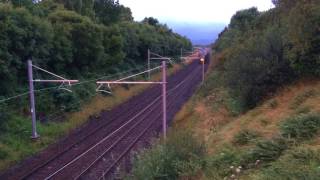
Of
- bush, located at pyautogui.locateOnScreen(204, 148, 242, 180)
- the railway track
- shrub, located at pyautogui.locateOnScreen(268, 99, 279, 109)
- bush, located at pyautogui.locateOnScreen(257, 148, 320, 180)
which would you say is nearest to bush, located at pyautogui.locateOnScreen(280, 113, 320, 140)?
bush, located at pyautogui.locateOnScreen(204, 148, 242, 180)

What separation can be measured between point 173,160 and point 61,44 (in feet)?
91.1

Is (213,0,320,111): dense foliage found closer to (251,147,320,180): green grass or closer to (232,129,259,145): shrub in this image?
(232,129,259,145): shrub

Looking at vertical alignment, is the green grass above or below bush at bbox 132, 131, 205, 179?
above

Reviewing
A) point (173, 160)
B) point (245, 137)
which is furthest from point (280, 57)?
point (173, 160)

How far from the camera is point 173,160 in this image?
1532 centimetres

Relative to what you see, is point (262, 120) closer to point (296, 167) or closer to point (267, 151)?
point (267, 151)

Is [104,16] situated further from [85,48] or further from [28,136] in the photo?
[28,136]

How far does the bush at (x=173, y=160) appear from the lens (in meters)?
14.9

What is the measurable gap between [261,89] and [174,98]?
83.0ft

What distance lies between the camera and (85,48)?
45.4 metres

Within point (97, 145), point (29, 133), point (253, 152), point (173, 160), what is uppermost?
point (253, 152)

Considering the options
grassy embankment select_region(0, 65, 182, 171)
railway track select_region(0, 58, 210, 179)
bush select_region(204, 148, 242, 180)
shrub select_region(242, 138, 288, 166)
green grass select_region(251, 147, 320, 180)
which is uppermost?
green grass select_region(251, 147, 320, 180)

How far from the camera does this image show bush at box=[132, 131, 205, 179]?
14938 millimetres

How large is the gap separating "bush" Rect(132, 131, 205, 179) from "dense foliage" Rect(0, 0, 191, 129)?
17236 millimetres
